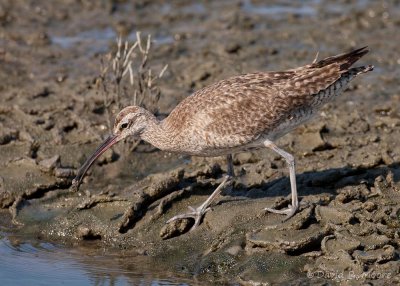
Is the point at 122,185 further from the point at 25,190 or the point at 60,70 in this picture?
the point at 60,70

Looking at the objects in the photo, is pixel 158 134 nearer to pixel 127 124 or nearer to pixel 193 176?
pixel 127 124

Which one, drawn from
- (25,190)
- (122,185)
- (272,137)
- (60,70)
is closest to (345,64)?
(272,137)

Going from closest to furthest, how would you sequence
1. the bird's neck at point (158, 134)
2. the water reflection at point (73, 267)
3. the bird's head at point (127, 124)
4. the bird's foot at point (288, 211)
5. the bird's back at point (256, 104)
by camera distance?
the water reflection at point (73, 267) < the bird's foot at point (288, 211) < the bird's back at point (256, 104) < the bird's neck at point (158, 134) < the bird's head at point (127, 124)

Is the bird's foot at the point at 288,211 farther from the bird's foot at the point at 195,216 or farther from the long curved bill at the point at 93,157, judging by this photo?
the long curved bill at the point at 93,157

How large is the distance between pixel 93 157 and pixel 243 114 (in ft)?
5.55

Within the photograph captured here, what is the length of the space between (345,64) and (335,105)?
2963 millimetres

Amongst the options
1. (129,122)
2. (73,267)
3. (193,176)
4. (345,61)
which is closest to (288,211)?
(193,176)

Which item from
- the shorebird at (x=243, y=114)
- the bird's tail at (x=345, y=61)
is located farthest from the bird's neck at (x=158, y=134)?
the bird's tail at (x=345, y=61)

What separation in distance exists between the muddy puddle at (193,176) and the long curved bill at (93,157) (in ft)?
0.91

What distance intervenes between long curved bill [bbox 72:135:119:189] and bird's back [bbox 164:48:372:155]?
24.5 inches

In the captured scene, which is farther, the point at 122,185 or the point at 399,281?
the point at 122,185

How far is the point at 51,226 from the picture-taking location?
32.2 ft

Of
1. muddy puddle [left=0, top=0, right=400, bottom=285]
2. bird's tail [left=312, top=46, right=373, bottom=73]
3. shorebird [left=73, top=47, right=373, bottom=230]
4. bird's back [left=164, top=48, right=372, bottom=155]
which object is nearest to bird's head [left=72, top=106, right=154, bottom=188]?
shorebird [left=73, top=47, right=373, bottom=230]

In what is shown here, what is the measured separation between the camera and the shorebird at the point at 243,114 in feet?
30.3
